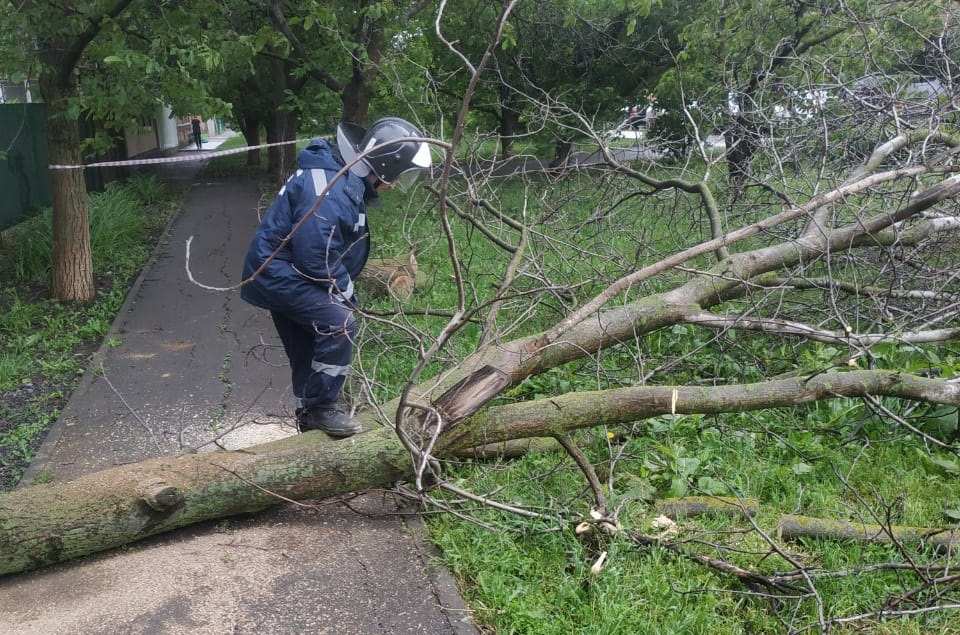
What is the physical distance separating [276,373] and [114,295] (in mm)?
2939

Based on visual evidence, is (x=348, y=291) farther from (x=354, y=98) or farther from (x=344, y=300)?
(x=354, y=98)

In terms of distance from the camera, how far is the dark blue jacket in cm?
346

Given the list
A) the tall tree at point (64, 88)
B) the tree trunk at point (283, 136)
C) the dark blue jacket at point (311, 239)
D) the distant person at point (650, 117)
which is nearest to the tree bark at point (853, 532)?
the dark blue jacket at point (311, 239)

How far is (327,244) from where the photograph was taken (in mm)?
3402

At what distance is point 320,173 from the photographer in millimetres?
3549

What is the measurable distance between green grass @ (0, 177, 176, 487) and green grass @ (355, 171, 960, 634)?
2.12 metres

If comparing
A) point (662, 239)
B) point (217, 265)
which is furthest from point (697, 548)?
point (217, 265)

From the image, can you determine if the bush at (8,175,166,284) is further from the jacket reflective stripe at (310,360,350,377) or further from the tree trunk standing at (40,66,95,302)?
the jacket reflective stripe at (310,360,350,377)

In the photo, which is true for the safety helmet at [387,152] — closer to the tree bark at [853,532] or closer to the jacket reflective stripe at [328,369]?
the jacket reflective stripe at [328,369]

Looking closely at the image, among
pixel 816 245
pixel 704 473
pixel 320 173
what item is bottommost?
pixel 704 473

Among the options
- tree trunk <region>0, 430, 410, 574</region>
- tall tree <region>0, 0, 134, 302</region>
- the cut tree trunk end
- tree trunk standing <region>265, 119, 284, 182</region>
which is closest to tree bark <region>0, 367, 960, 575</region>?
tree trunk <region>0, 430, 410, 574</region>

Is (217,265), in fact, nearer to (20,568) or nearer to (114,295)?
(114,295)

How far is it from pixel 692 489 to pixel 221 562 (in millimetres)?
2246

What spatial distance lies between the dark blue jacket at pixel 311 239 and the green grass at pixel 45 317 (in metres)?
1.83
